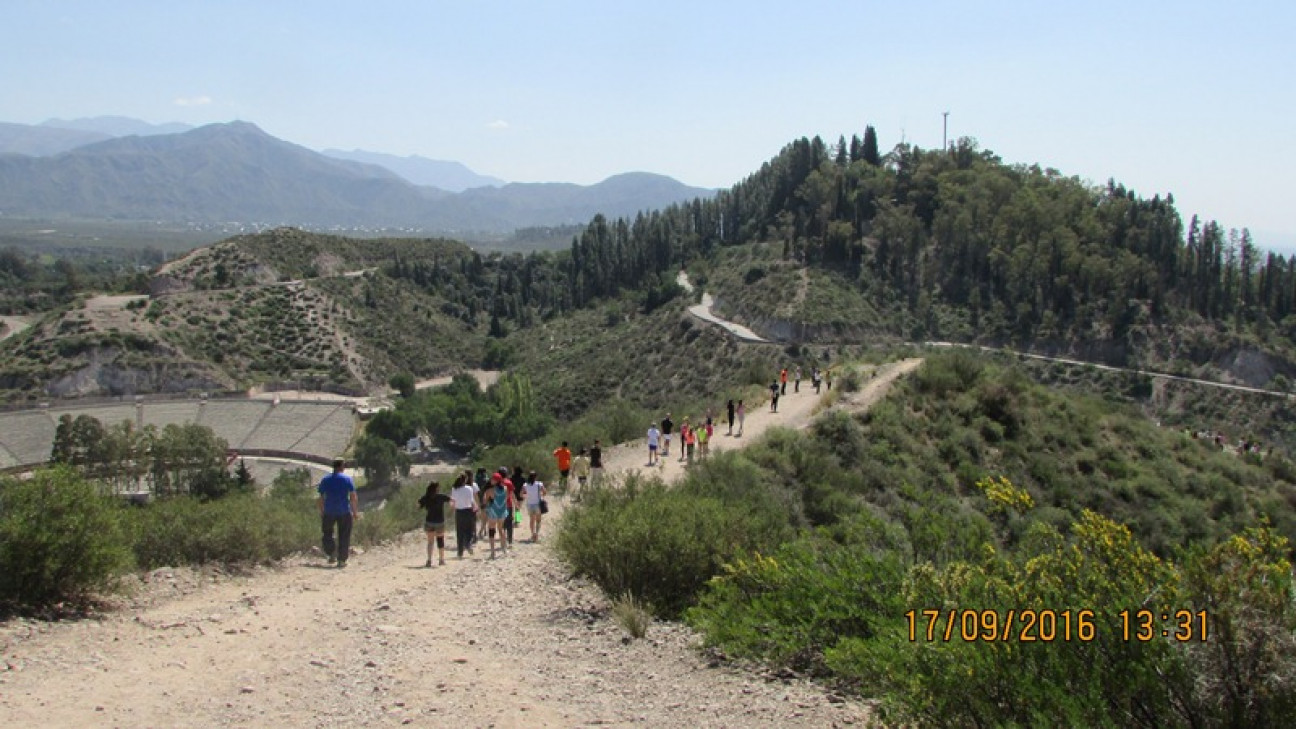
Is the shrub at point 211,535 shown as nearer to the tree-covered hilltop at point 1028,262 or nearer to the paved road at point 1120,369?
the paved road at point 1120,369

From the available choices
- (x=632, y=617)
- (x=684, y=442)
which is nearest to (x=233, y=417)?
(x=684, y=442)

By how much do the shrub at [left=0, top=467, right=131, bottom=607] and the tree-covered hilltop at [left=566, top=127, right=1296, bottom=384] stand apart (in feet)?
189

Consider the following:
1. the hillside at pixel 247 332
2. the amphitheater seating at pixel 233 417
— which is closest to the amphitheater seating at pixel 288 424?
the amphitheater seating at pixel 233 417

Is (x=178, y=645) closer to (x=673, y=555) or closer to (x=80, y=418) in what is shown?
(x=673, y=555)

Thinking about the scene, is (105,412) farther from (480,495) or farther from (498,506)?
(498,506)

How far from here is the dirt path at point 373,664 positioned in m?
7.29

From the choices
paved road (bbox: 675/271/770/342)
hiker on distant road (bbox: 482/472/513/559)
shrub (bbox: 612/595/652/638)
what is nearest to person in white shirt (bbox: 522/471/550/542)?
hiker on distant road (bbox: 482/472/513/559)

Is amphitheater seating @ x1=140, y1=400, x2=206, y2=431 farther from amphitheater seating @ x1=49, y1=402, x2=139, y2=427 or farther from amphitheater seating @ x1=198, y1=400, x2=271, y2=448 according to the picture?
amphitheater seating @ x1=49, y1=402, x2=139, y2=427

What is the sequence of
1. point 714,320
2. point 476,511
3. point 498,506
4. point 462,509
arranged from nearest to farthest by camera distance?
point 462,509 → point 498,506 → point 476,511 → point 714,320

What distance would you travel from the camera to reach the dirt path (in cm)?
729

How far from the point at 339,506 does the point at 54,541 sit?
152 inches

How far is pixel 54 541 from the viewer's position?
32.2ft

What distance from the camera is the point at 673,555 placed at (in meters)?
10.6

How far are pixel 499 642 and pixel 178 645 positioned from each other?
3203mm
